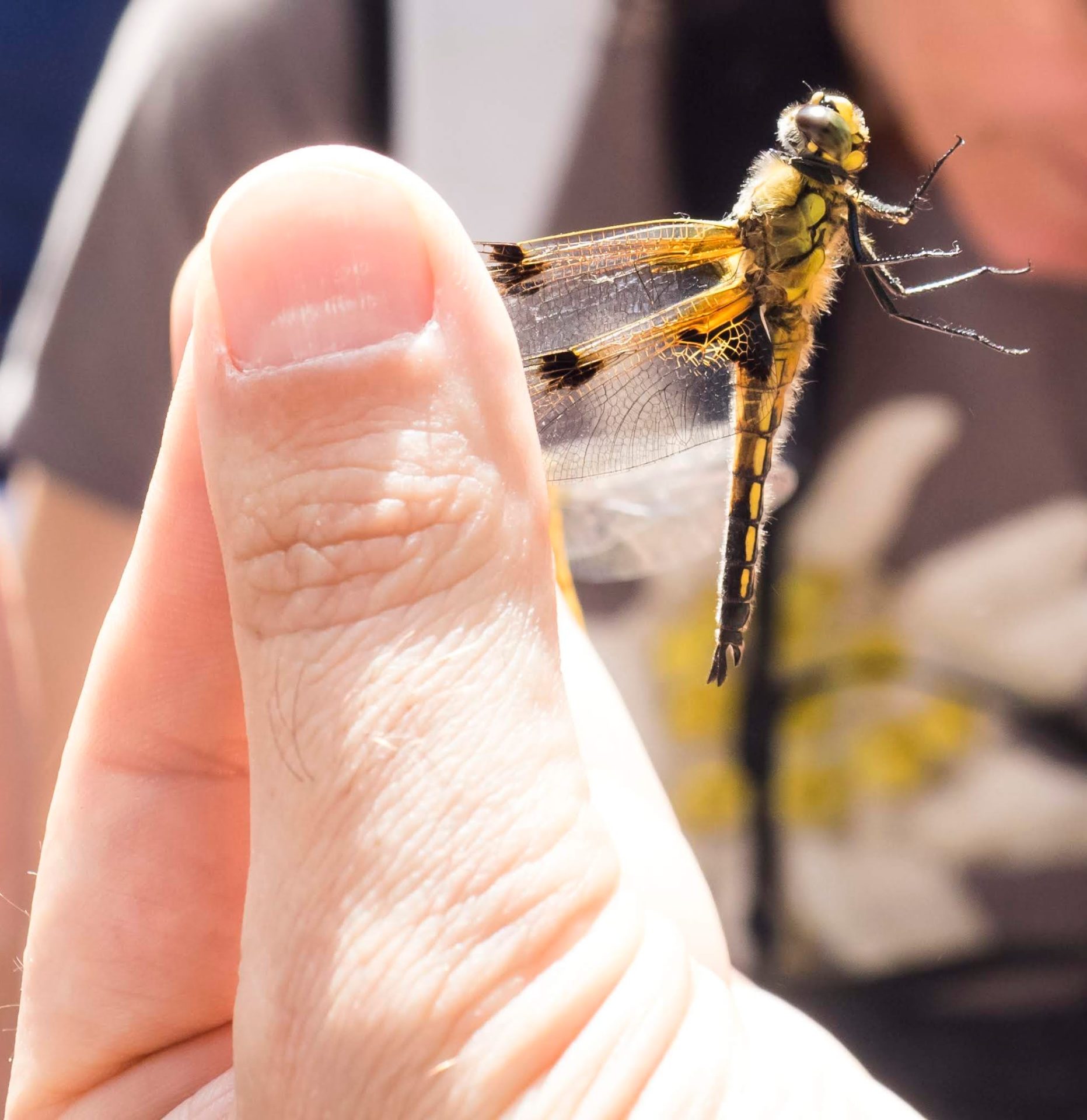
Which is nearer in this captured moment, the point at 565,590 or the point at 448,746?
the point at 448,746

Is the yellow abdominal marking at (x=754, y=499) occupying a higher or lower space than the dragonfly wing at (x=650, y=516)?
higher

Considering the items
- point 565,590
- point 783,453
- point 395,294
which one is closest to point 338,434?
point 395,294

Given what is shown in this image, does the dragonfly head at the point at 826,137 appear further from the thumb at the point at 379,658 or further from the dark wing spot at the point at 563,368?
the thumb at the point at 379,658

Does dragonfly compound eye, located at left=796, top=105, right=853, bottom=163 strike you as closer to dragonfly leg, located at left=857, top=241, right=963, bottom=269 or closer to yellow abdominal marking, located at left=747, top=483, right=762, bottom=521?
dragonfly leg, located at left=857, top=241, right=963, bottom=269

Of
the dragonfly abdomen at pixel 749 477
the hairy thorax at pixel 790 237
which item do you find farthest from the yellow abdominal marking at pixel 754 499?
the hairy thorax at pixel 790 237

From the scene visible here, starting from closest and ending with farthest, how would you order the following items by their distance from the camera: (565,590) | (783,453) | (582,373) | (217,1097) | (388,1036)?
1. (388,1036)
2. (217,1097)
3. (582,373)
4. (565,590)
5. (783,453)

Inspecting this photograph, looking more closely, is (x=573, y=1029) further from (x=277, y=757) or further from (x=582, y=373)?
(x=582, y=373)
